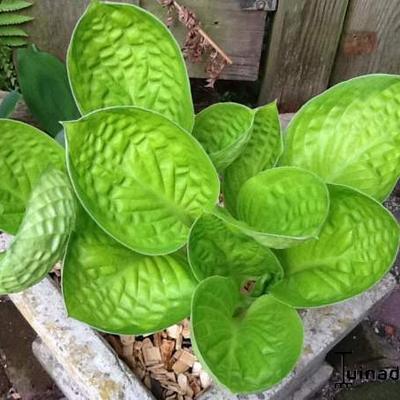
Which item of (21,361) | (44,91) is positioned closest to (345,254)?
(44,91)

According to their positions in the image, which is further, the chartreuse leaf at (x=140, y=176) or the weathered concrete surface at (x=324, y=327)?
the weathered concrete surface at (x=324, y=327)

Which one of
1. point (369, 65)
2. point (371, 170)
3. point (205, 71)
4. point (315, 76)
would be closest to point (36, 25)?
point (205, 71)

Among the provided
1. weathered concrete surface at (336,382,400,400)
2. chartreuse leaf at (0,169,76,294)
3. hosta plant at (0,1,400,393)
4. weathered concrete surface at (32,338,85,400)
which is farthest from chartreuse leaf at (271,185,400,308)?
weathered concrete surface at (336,382,400,400)

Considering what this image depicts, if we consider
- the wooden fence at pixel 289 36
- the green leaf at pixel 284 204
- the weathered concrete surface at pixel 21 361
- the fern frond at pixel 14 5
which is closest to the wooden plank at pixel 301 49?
the wooden fence at pixel 289 36

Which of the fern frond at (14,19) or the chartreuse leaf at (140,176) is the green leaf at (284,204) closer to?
the chartreuse leaf at (140,176)

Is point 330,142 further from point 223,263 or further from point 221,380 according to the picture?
point 221,380

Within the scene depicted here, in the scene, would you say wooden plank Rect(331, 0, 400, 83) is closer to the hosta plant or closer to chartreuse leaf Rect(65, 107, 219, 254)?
the hosta plant

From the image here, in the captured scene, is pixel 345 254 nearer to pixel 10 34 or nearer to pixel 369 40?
pixel 369 40
